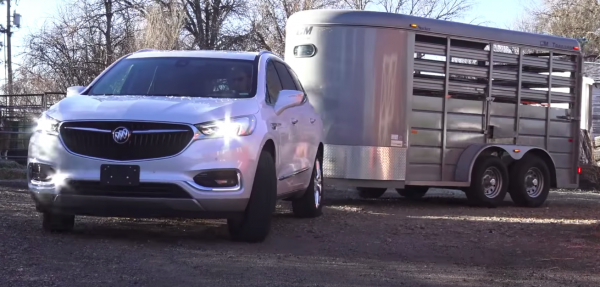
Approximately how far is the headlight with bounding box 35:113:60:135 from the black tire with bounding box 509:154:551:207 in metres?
7.96

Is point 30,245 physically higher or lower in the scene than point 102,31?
lower

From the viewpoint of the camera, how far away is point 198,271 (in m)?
5.95

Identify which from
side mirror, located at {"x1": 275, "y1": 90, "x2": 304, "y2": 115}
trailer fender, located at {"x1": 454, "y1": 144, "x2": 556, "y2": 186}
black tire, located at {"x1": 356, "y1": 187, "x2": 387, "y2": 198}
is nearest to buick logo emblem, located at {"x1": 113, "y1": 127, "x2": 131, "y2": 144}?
side mirror, located at {"x1": 275, "y1": 90, "x2": 304, "y2": 115}

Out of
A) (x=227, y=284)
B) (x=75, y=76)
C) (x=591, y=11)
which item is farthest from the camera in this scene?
(x=591, y=11)

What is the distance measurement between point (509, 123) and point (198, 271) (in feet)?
26.7

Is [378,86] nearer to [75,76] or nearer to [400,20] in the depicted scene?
[400,20]

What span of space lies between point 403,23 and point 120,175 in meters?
5.95

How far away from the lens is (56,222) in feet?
24.3

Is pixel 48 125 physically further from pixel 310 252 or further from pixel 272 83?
pixel 310 252

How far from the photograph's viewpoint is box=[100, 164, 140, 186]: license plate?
22.3 ft

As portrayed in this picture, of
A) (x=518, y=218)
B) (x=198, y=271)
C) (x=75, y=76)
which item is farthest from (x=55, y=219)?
(x=75, y=76)

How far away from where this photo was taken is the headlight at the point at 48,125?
7.08 m

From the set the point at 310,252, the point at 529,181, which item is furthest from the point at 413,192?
the point at 310,252

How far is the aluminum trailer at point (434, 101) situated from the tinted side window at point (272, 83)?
2916 millimetres
